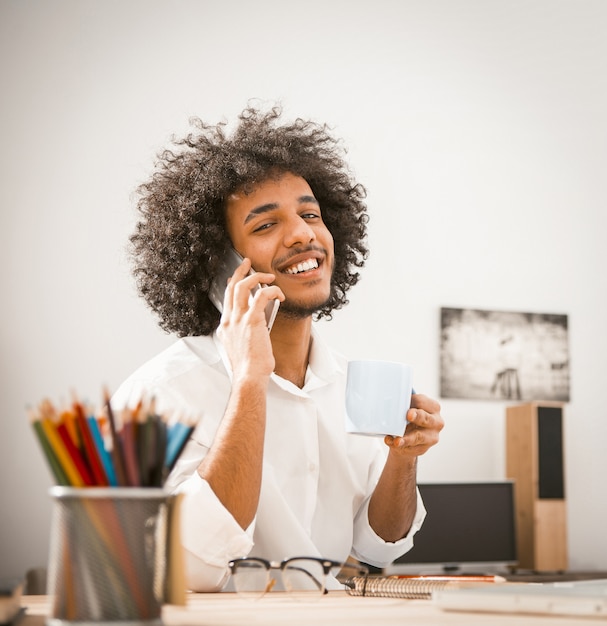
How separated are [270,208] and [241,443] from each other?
0.71 metres

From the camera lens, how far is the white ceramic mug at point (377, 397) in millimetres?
1269

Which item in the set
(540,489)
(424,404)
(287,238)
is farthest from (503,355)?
(424,404)

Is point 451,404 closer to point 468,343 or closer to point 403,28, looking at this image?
point 468,343

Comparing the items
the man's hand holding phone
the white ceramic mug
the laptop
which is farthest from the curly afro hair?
the laptop

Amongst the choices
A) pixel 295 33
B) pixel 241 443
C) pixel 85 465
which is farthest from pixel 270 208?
pixel 295 33

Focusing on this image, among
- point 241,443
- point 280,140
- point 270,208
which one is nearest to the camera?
point 241,443

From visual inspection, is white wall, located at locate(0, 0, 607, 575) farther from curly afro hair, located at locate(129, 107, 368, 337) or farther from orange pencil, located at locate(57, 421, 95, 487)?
orange pencil, located at locate(57, 421, 95, 487)

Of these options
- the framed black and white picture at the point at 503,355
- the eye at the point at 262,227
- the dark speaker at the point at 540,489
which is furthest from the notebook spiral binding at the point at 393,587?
the framed black and white picture at the point at 503,355

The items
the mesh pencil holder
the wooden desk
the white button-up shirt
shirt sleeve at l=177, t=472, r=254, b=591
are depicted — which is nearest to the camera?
the mesh pencil holder

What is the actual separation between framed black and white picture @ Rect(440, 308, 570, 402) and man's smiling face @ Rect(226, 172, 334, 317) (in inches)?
125

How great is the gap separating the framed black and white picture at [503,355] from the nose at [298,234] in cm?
324

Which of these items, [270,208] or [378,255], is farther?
[378,255]

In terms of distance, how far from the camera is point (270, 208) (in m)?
1.79

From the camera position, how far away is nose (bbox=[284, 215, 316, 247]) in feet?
5.65
